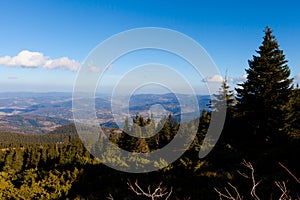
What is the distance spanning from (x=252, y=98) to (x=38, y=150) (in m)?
83.2

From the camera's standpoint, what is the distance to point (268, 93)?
26094 mm

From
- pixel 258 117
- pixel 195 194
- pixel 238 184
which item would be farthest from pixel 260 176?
pixel 258 117

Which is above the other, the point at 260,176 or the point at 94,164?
the point at 260,176

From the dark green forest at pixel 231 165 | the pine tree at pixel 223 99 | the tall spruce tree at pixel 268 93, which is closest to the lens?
the dark green forest at pixel 231 165

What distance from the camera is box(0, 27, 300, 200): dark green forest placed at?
14.2 meters

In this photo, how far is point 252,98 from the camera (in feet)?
90.1

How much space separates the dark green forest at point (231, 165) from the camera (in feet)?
46.6

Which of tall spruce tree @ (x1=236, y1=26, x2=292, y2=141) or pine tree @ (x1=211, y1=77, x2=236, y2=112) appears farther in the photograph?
pine tree @ (x1=211, y1=77, x2=236, y2=112)

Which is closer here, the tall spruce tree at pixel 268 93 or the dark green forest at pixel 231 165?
the dark green forest at pixel 231 165

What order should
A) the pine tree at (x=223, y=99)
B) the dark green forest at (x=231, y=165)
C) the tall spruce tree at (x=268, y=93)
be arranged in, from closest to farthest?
the dark green forest at (x=231, y=165) < the tall spruce tree at (x=268, y=93) < the pine tree at (x=223, y=99)

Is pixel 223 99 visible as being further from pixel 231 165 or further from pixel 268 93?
pixel 231 165

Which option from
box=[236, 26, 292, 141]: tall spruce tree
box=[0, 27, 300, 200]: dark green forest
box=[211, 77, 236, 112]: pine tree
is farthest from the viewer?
box=[211, 77, 236, 112]: pine tree

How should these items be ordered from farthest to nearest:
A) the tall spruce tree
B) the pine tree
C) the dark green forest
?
the pine tree
the tall spruce tree
the dark green forest

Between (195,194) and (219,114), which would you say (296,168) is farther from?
(219,114)
